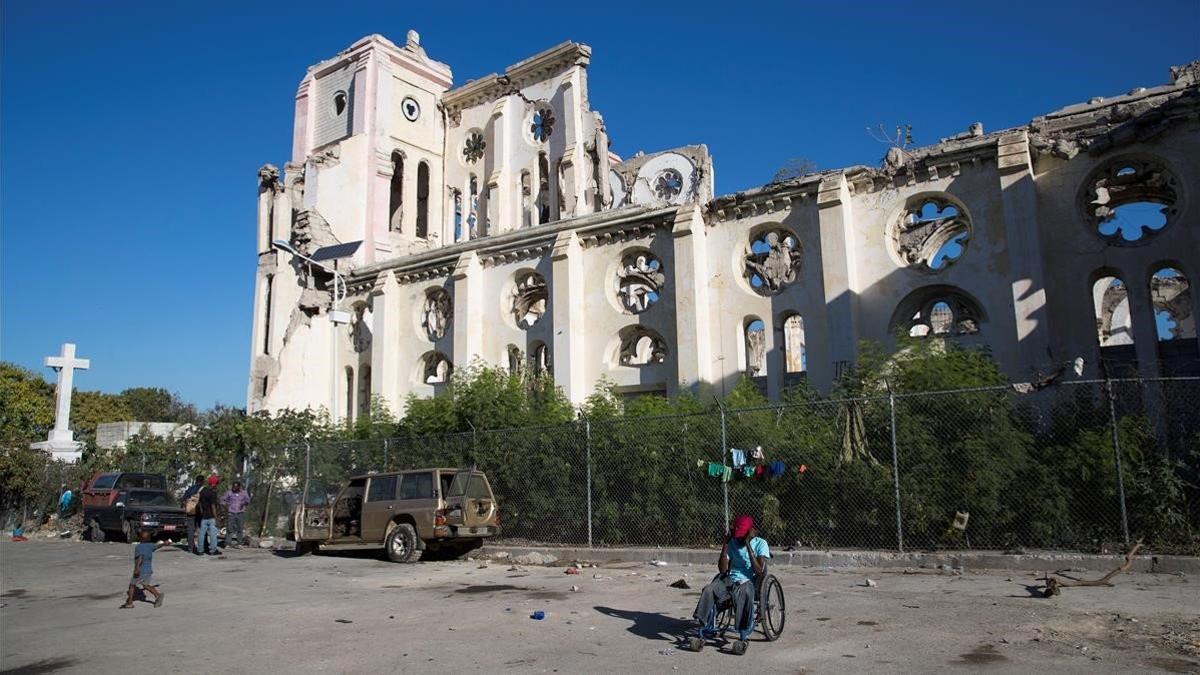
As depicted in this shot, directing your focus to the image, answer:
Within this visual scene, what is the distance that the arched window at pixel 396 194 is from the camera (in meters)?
38.3

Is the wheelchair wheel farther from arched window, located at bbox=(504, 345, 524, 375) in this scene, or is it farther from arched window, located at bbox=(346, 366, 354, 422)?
arched window, located at bbox=(346, 366, 354, 422)

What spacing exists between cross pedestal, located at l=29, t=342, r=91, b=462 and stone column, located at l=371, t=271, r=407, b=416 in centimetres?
1146

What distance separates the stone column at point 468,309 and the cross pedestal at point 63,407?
1504 centimetres

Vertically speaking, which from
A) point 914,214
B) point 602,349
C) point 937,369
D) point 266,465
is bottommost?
point 266,465

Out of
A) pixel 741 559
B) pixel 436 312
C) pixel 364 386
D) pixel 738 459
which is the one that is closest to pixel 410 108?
pixel 436 312

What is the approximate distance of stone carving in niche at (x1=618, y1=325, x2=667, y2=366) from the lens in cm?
2503

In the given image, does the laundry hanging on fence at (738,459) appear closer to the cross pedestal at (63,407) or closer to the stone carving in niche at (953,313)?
the stone carving in niche at (953,313)

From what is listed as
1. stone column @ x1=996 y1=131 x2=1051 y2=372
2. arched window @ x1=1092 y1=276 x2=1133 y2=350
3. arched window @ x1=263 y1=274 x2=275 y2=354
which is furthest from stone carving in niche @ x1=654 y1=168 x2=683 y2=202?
stone column @ x1=996 y1=131 x2=1051 y2=372

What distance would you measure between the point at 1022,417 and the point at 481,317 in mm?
18471

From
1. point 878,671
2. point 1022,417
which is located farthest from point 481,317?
point 878,671

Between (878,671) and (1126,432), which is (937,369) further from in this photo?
(878,671)

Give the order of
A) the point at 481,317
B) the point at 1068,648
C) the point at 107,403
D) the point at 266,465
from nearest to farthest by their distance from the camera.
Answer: the point at 1068,648 < the point at 266,465 < the point at 481,317 < the point at 107,403

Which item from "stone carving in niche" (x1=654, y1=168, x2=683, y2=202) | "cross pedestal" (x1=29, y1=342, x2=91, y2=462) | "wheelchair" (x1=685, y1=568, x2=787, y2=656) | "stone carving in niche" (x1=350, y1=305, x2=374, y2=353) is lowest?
"wheelchair" (x1=685, y1=568, x2=787, y2=656)

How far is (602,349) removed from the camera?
25406 mm
